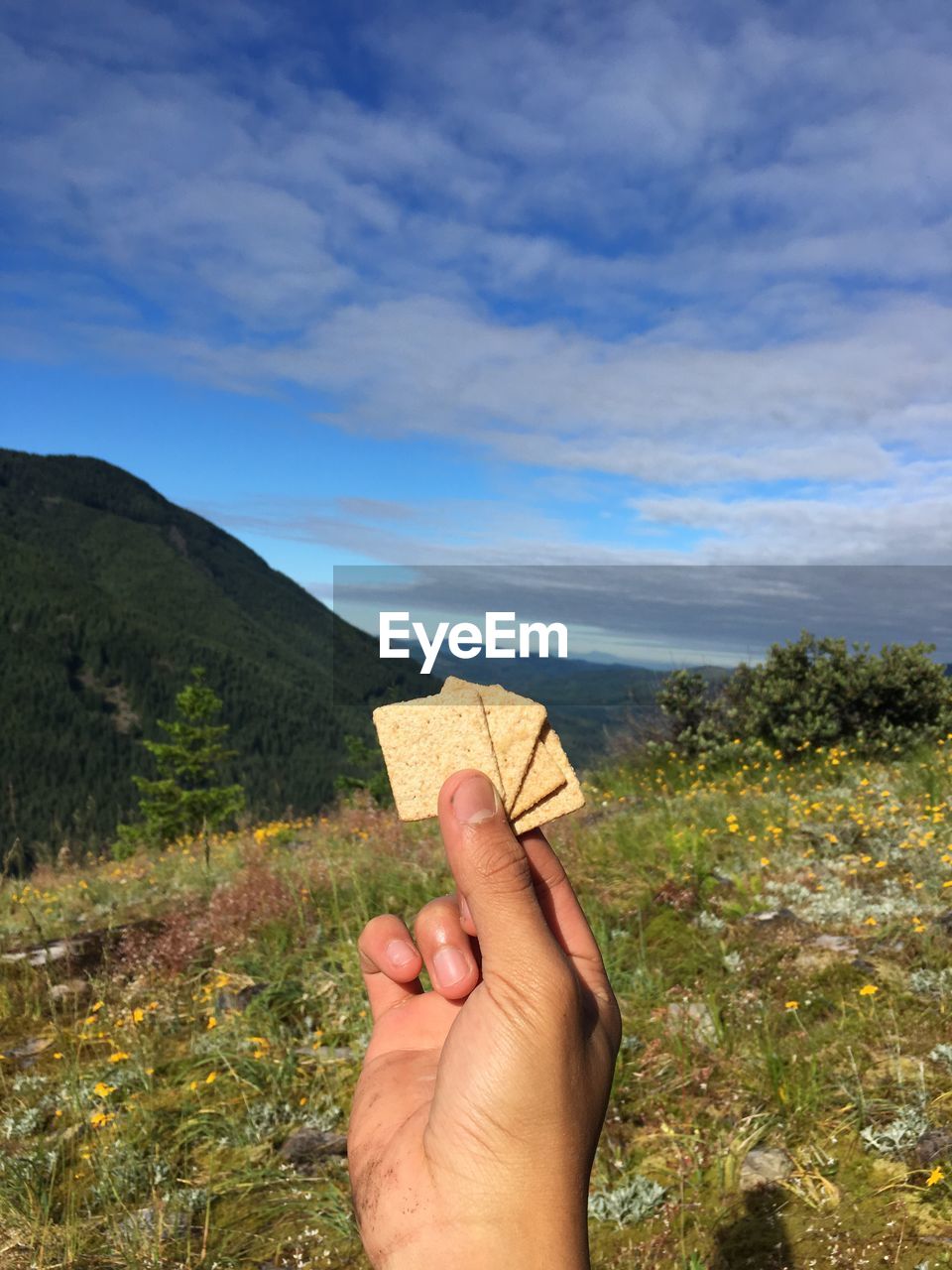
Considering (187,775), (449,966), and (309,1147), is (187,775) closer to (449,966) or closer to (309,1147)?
(309,1147)

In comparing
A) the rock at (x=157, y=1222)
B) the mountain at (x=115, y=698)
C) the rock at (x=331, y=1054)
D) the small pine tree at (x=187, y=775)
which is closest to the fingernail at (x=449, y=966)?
the rock at (x=157, y=1222)

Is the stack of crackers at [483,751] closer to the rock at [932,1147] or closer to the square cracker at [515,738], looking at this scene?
the square cracker at [515,738]

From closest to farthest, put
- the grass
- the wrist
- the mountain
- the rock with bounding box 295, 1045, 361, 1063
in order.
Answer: the wrist, the grass, the rock with bounding box 295, 1045, 361, 1063, the mountain

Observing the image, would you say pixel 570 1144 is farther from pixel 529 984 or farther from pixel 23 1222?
pixel 23 1222

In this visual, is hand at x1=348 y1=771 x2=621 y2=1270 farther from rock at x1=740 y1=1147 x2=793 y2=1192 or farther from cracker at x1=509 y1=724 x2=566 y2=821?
rock at x1=740 y1=1147 x2=793 y2=1192

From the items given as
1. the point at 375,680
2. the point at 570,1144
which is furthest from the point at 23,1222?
the point at 375,680

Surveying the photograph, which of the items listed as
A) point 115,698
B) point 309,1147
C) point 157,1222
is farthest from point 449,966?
point 115,698

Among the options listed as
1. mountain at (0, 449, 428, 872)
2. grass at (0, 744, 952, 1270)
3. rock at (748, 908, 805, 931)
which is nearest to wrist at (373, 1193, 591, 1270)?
grass at (0, 744, 952, 1270)
